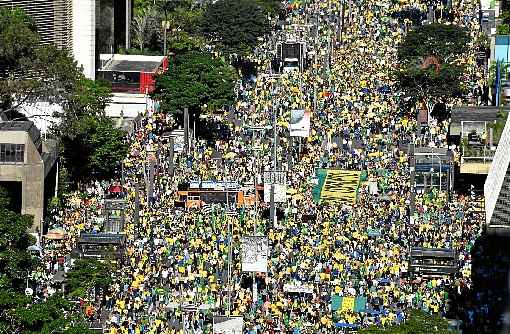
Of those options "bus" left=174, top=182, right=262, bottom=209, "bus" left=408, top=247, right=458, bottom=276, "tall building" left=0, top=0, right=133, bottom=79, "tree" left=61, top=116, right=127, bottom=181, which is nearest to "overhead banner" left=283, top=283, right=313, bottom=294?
"bus" left=408, top=247, right=458, bottom=276

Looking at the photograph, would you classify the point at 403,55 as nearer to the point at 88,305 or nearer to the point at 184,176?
the point at 184,176

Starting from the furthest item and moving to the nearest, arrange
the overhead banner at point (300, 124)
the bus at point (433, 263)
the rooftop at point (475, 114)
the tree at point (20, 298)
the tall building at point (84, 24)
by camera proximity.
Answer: the tall building at point (84, 24), the rooftop at point (475, 114), the overhead banner at point (300, 124), the bus at point (433, 263), the tree at point (20, 298)

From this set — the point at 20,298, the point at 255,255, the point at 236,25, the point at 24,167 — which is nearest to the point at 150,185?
the point at 24,167

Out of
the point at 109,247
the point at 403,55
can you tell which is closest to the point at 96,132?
the point at 109,247

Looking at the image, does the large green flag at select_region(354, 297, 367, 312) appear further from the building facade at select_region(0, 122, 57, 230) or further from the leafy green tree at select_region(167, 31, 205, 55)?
the leafy green tree at select_region(167, 31, 205, 55)

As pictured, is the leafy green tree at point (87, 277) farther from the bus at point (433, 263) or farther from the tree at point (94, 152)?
the tree at point (94, 152)

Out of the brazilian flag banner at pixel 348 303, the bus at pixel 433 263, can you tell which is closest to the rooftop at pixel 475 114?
the bus at pixel 433 263
